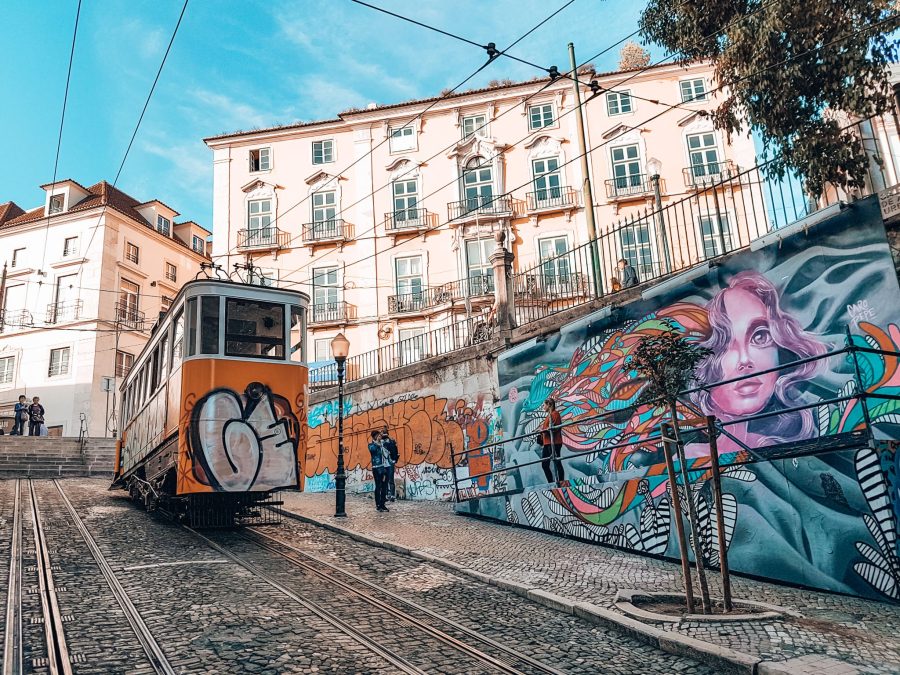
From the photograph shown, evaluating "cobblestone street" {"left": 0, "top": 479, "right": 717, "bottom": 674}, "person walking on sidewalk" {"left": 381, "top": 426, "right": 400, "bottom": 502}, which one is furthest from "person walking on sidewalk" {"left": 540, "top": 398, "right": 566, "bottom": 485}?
"person walking on sidewalk" {"left": 381, "top": 426, "right": 400, "bottom": 502}

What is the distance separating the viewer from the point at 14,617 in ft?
19.9

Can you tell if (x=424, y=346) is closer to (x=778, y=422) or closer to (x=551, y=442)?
(x=551, y=442)

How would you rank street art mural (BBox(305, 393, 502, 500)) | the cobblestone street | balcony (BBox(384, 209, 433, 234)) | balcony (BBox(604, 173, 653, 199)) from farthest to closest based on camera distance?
balcony (BBox(384, 209, 433, 234)) → balcony (BBox(604, 173, 653, 199)) → street art mural (BBox(305, 393, 502, 500)) → the cobblestone street

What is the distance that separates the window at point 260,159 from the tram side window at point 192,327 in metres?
23.2

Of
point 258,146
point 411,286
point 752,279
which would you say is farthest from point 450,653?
A: point 258,146

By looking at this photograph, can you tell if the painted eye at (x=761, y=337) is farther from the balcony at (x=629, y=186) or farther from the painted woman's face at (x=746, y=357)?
the balcony at (x=629, y=186)

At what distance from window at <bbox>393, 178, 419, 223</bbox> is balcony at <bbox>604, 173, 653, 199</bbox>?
27.4ft

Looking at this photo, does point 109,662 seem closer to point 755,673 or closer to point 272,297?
point 755,673

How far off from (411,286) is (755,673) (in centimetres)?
2575

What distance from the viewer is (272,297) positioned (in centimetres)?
1138

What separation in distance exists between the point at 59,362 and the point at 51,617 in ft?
118

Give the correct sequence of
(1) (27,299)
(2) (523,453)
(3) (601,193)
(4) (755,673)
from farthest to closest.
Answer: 1. (1) (27,299)
2. (3) (601,193)
3. (2) (523,453)
4. (4) (755,673)

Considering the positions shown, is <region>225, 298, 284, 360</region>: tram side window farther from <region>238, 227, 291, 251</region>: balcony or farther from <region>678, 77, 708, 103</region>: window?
<region>678, 77, 708, 103</region>: window

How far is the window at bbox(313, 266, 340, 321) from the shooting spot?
30.0m
